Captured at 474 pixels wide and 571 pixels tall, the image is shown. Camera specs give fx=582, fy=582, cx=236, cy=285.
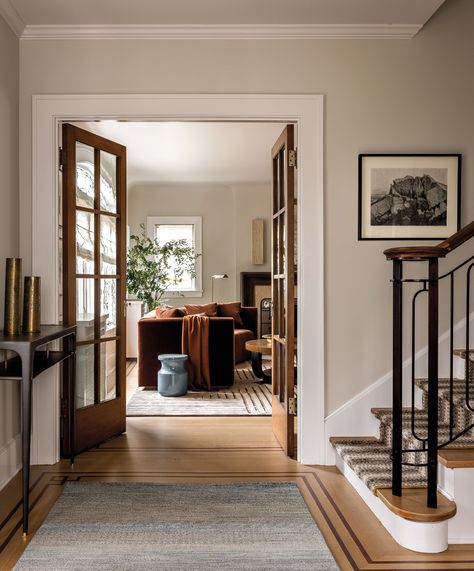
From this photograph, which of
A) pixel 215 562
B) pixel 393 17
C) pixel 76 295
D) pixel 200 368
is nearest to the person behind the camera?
pixel 215 562

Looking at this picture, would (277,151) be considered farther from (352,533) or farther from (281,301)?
(352,533)

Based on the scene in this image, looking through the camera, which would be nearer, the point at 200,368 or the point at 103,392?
the point at 103,392

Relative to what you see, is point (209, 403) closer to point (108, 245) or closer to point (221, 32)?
point (108, 245)

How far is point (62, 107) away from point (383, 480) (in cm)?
281

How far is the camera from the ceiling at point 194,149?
20.0ft

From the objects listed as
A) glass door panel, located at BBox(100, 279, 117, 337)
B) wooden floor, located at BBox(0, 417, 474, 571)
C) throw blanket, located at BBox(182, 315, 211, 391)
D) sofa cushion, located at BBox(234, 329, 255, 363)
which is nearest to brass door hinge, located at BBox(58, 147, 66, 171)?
glass door panel, located at BBox(100, 279, 117, 337)

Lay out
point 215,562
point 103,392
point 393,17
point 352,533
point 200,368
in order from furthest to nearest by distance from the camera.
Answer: point 200,368
point 103,392
point 393,17
point 352,533
point 215,562

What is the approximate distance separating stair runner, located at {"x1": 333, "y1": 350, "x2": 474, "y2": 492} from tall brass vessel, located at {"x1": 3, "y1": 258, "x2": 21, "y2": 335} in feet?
6.24

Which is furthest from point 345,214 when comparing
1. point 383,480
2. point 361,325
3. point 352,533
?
point 352,533

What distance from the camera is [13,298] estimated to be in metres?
2.97

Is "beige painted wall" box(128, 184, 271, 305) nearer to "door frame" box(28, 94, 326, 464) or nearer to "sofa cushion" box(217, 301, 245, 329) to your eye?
"sofa cushion" box(217, 301, 245, 329)

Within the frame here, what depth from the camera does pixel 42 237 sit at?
3578 mm

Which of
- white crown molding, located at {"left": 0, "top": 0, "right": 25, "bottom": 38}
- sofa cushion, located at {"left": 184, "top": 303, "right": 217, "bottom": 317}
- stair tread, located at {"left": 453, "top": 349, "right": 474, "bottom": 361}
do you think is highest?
white crown molding, located at {"left": 0, "top": 0, "right": 25, "bottom": 38}

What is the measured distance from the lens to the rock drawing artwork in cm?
362
